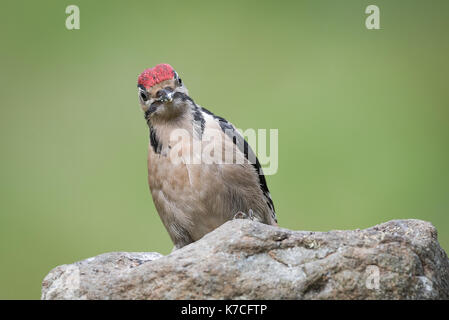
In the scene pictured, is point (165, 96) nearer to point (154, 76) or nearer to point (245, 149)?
point (154, 76)

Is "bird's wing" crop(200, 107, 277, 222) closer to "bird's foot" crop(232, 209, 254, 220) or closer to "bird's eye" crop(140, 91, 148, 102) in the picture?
"bird's foot" crop(232, 209, 254, 220)

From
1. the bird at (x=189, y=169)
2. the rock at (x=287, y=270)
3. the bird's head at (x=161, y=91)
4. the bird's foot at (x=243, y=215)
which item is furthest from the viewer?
the bird's head at (x=161, y=91)

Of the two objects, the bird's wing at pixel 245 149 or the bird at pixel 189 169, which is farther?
the bird's wing at pixel 245 149

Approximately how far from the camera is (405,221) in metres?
3.67

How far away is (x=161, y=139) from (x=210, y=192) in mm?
595

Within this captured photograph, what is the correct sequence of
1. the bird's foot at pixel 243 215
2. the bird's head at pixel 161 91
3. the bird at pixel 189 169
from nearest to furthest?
the bird's foot at pixel 243 215
the bird at pixel 189 169
the bird's head at pixel 161 91

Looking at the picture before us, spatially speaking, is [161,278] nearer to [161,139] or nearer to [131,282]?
[131,282]

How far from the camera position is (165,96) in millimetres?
4605

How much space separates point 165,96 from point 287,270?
194 centimetres

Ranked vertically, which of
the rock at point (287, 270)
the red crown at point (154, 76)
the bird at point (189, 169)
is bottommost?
the rock at point (287, 270)

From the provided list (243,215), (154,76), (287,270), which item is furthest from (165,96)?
(287,270)

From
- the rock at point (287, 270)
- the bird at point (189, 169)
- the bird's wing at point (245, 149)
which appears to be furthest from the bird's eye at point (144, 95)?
the rock at point (287, 270)

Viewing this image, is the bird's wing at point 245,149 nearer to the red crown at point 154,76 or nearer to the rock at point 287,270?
the red crown at point 154,76

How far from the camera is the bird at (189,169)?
4.52m
